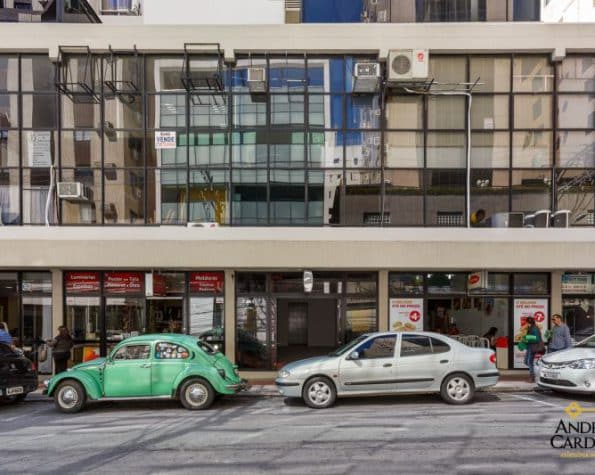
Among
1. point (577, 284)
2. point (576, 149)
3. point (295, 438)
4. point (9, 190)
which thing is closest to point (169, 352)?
point (295, 438)

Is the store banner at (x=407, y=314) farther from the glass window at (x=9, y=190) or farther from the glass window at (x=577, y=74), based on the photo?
the glass window at (x=9, y=190)

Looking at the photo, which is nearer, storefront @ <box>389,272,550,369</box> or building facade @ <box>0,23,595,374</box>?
building facade @ <box>0,23,595,374</box>

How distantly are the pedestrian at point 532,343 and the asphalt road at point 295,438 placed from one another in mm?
1659

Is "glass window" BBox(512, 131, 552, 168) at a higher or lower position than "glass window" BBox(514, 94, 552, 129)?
lower

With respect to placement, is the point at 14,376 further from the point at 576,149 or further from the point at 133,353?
the point at 576,149

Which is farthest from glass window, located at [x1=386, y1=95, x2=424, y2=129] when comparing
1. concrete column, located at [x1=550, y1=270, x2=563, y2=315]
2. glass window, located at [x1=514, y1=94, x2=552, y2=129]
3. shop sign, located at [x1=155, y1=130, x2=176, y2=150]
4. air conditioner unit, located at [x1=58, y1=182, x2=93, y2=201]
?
air conditioner unit, located at [x1=58, y1=182, x2=93, y2=201]

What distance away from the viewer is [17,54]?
14.1m

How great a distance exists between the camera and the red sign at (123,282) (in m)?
14.3

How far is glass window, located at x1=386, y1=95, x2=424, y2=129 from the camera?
1400 centimetres

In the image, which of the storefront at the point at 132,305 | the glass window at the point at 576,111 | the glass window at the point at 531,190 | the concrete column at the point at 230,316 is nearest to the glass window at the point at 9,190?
the storefront at the point at 132,305

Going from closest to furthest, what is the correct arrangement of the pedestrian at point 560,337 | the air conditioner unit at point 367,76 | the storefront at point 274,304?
1. the pedestrian at point 560,337
2. the air conditioner unit at point 367,76
3. the storefront at point 274,304

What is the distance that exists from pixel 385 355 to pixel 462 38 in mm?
8717

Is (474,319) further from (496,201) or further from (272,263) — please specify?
(272,263)

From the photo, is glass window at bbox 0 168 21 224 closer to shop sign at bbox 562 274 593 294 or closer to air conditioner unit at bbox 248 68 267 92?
air conditioner unit at bbox 248 68 267 92
